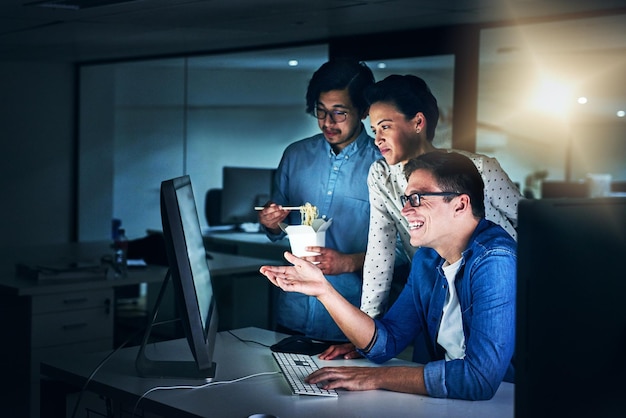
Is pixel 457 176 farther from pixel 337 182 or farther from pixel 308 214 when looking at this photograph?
pixel 337 182

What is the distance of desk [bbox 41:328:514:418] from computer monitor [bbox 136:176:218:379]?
0.06 metres

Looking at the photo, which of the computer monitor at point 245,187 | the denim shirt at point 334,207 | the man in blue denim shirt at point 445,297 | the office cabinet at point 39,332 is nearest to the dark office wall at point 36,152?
the computer monitor at point 245,187

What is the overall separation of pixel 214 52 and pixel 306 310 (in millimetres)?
3976

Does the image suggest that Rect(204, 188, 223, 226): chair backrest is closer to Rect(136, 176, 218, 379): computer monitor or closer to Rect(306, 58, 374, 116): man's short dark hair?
Rect(306, 58, 374, 116): man's short dark hair

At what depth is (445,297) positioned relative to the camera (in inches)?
93.9

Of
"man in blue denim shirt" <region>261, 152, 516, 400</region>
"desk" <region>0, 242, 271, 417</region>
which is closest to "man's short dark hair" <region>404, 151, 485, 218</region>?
"man in blue denim shirt" <region>261, 152, 516, 400</region>

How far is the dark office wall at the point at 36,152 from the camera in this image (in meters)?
7.80

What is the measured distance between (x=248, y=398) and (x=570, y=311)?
3.98 feet

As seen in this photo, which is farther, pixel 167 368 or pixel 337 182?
pixel 337 182

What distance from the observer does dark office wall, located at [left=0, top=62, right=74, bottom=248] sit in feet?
25.6

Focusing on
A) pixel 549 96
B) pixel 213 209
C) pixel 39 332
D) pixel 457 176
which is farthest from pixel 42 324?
pixel 549 96

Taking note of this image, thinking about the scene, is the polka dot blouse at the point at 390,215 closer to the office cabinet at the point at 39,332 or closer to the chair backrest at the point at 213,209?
the office cabinet at the point at 39,332

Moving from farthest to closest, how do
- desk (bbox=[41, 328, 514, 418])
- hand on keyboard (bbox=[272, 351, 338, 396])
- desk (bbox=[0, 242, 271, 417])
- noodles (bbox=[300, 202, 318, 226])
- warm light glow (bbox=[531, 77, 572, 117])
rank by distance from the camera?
warm light glow (bbox=[531, 77, 572, 117]) < desk (bbox=[0, 242, 271, 417]) < noodles (bbox=[300, 202, 318, 226]) < hand on keyboard (bbox=[272, 351, 338, 396]) < desk (bbox=[41, 328, 514, 418])

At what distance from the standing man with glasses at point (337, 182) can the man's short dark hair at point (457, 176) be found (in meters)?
1.03
